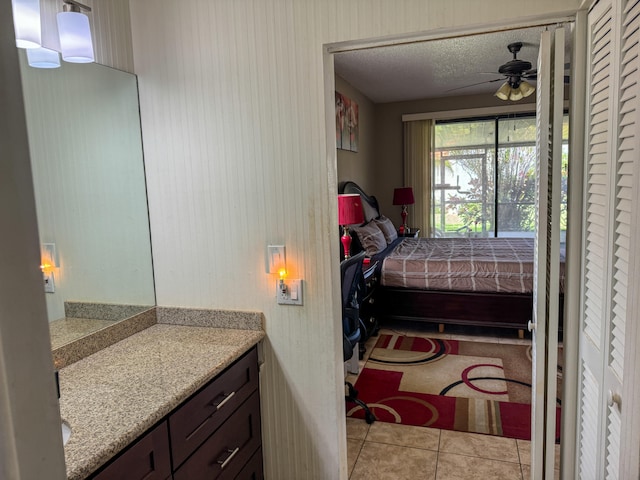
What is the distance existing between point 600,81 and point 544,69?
27 centimetres

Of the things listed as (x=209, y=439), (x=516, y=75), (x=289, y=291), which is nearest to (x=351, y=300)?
(x=289, y=291)

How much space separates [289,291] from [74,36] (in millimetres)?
1246

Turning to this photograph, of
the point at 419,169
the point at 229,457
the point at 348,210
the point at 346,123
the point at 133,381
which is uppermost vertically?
the point at 346,123

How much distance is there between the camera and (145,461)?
A: 48.8 inches

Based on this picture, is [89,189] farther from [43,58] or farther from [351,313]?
[351,313]

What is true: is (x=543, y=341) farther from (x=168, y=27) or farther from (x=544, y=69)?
(x=168, y=27)

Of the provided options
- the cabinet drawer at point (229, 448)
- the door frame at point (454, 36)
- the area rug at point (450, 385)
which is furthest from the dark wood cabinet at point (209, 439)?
the area rug at point (450, 385)

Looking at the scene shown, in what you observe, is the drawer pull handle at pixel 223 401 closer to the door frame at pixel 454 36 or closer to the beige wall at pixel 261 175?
the beige wall at pixel 261 175

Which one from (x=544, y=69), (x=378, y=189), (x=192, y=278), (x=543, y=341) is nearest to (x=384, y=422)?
(x=543, y=341)

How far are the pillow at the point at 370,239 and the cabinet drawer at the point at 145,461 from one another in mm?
3309

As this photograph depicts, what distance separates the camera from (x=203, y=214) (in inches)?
76.7

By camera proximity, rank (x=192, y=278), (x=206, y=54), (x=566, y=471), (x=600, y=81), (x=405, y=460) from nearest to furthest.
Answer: (x=600, y=81) → (x=566, y=471) → (x=206, y=54) → (x=192, y=278) → (x=405, y=460)

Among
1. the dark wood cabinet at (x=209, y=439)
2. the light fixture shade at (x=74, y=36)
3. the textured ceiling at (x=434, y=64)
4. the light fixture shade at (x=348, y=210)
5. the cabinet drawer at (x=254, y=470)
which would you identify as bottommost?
the cabinet drawer at (x=254, y=470)

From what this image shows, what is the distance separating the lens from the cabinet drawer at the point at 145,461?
1.13 metres
